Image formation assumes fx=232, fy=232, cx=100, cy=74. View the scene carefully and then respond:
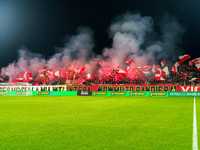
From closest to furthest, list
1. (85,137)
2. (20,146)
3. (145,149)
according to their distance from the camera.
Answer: (145,149)
(20,146)
(85,137)

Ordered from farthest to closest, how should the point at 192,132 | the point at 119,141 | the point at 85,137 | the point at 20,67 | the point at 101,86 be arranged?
the point at 20,67
the point at 101,86
the point at 192,132
the point at 85,137
the point at 119,141

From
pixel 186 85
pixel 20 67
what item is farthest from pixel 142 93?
pixel 20 67

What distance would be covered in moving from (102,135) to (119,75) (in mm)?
58669

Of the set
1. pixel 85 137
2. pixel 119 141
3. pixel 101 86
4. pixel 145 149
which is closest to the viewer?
pixel 145 149

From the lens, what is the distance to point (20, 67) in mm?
102125

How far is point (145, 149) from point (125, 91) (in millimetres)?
48923

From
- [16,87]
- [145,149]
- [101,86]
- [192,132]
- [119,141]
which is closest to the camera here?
[145,149]

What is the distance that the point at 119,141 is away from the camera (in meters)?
6.64

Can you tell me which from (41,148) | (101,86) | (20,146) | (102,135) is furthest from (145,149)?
(101,86)

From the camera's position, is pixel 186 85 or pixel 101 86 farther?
pixel 101 86

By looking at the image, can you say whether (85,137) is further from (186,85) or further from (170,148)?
(186,85)

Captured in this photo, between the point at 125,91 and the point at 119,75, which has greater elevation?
the point at 119,75

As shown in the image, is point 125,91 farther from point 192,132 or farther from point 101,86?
point 192,132

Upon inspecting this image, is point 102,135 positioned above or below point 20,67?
below
